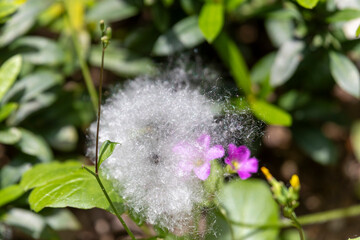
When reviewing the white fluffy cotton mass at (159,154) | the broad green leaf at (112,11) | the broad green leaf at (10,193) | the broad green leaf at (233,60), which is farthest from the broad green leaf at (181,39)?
the broad green leaf at (10,193)

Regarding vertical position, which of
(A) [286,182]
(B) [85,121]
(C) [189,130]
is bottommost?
(A) [286,182]

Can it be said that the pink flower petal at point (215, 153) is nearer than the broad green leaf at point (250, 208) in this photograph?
Yes

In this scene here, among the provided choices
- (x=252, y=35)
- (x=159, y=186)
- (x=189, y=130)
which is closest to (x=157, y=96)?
(x=189, y=130)

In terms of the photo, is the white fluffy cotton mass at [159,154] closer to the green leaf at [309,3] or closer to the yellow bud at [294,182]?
the yellow bud at [294,182]

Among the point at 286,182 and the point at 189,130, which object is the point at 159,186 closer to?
the point at 189,130

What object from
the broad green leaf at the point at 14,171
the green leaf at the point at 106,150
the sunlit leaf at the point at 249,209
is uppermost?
the green leaf at the point at 106,150

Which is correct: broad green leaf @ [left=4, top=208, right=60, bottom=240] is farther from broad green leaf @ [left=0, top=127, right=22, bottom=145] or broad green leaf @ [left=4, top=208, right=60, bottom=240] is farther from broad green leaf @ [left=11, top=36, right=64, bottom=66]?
broad green leaf @ [left=11, top=36, right=64, bottom=66]

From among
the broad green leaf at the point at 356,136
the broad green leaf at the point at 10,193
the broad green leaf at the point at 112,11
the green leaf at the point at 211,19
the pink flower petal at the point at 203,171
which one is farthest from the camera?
the broad green leaf at the point at 356,136
